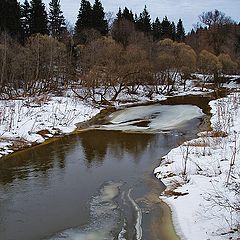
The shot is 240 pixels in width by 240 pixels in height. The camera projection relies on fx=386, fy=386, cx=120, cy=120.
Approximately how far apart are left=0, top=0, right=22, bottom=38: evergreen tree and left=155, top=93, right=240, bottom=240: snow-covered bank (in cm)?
3287

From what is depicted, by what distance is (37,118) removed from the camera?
21.0 m

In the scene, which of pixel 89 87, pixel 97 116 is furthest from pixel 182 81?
pixel 97 116

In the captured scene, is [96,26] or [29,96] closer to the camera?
[29,96]

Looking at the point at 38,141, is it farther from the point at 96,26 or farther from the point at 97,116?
the point at 96,26

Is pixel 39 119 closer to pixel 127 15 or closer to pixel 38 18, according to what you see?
pixel 38 18

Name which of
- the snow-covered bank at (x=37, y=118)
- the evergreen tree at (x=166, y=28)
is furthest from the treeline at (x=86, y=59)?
the evergreen tree at (x=166, y=28)

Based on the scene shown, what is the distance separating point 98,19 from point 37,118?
3934cm

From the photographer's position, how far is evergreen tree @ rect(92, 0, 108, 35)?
57.0m

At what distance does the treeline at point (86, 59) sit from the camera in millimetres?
31891

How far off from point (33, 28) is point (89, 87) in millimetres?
18244

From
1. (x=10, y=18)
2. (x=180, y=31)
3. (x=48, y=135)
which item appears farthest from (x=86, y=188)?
(x=180, y=31)

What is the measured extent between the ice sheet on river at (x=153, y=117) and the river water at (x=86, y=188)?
6.90 feet

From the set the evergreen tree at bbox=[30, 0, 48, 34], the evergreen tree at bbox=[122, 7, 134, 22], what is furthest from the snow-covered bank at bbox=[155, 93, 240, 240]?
the evergreen tree at bbox=[122, 7, 134, 22]

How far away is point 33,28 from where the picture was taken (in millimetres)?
46094
